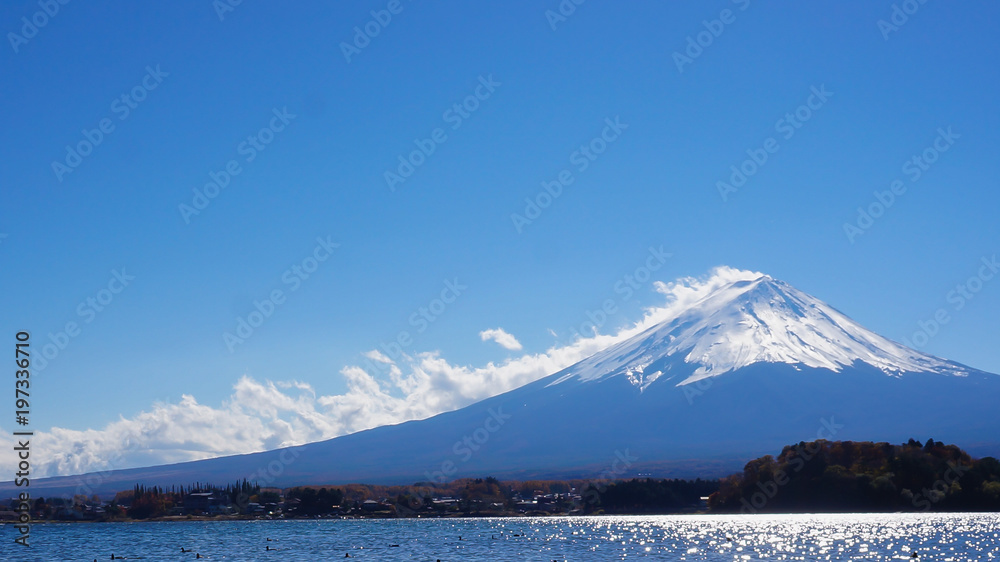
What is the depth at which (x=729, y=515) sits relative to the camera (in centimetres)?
11138

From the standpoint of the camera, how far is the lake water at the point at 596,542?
2313 inches

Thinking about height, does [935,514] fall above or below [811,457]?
below

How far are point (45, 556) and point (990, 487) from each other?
273 ft

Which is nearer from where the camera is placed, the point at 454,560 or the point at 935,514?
the point at 454,560

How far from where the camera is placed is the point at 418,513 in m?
141

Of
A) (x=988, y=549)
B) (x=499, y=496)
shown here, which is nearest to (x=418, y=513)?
(x=499, y=496)

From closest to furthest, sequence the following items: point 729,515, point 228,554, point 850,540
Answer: point 850,540
point 228,554
point 729,515

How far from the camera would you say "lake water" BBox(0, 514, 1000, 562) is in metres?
58.8

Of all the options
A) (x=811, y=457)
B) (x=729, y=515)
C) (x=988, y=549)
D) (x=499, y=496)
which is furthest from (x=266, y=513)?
(x=988, y=549)

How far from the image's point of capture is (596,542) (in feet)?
242

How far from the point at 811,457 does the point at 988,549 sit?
4513 cm

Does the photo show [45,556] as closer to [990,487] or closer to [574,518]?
[574,518]

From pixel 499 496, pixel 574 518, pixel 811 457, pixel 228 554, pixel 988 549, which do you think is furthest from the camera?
pixel 499 496

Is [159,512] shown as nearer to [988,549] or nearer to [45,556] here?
[45,556]
